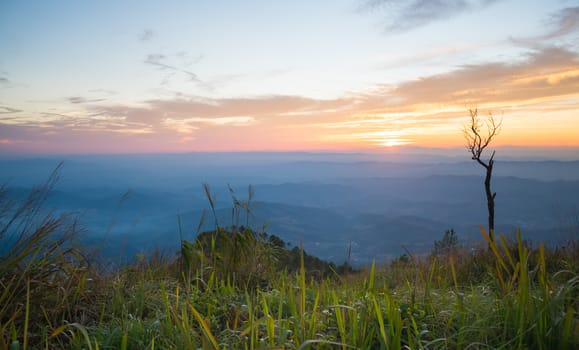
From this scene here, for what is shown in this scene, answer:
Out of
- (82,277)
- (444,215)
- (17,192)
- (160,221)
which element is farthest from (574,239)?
(444,215)

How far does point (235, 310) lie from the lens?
2832 millimetres

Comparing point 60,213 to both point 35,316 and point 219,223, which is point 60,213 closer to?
point 35,316

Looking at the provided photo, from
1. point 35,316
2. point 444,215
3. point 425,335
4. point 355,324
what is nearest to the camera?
point 355,324

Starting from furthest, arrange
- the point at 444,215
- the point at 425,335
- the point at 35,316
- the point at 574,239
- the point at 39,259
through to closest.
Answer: the point at 444,215
the point at 574,239
the point at 39,259
the point at 35,316
the point at 425,335

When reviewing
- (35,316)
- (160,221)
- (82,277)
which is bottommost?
(160,221)

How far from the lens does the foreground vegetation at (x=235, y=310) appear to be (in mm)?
2160

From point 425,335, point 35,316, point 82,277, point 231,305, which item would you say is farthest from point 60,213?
point 425,335

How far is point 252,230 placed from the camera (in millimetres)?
5477

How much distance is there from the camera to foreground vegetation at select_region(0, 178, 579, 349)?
85.0 inches

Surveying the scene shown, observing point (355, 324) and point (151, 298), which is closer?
point (355, 324)

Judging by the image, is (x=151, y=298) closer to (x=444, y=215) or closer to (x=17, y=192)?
(x=17, y=192)

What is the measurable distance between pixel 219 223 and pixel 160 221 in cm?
18590

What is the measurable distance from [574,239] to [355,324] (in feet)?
23.2

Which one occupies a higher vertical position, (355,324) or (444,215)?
(355,324)
